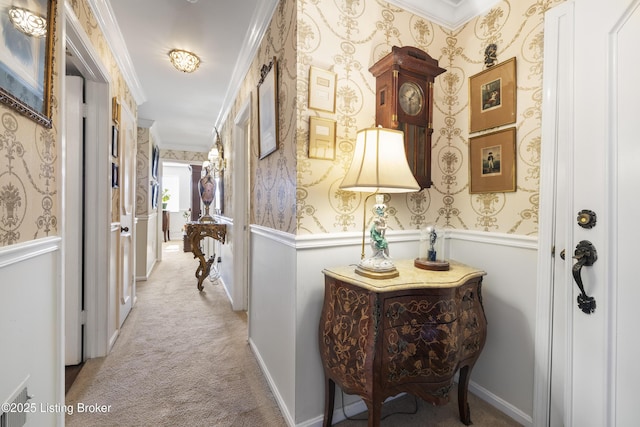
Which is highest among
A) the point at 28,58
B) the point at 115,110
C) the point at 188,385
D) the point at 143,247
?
the point at 115,110

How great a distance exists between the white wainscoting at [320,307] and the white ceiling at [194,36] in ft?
4.70

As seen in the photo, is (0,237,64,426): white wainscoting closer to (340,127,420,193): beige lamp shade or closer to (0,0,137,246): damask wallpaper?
(0,0,137,246): damask wallpaper

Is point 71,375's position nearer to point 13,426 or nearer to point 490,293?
point 13,426

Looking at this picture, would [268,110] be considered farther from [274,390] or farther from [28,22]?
[274,390]

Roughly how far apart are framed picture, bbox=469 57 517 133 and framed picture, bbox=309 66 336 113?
895 mm

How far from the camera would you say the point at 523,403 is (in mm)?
1472

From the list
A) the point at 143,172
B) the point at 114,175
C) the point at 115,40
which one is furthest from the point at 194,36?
the point at 143,172

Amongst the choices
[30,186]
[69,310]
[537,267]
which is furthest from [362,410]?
[69,310]

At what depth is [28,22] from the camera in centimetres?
104

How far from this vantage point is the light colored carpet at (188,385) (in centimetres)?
149

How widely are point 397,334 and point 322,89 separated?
1209mm

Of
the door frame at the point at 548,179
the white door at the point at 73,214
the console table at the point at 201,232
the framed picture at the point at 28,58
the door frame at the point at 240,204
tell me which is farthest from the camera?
the console table at the point at 201,232

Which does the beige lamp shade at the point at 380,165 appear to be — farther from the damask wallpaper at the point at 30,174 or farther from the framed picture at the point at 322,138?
the damask wallpaper at the point at 30,174

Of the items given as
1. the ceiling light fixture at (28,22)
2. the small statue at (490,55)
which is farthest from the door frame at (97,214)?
the small statue at (490,55)
